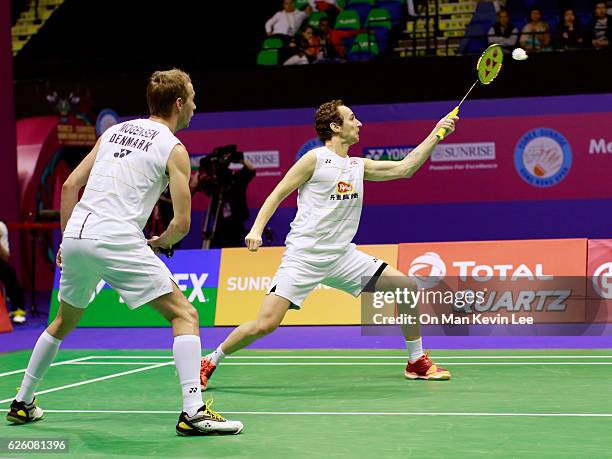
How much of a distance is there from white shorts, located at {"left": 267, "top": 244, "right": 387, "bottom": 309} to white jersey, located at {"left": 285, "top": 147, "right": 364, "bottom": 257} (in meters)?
0.07

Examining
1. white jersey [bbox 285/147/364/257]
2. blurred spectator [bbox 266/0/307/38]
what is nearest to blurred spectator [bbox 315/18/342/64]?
blurred spectator [bbox 266/0/307/38]

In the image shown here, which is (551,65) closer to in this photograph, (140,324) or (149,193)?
(140,324)

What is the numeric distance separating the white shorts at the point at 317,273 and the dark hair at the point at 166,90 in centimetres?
192

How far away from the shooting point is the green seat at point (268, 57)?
16.9 metres

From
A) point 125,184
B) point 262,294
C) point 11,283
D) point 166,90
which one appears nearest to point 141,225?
point 125,184

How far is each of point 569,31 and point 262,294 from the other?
6.67m

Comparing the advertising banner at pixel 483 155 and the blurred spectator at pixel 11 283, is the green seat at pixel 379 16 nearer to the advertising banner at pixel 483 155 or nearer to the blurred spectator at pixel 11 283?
the advertising banner at pixel 483 155

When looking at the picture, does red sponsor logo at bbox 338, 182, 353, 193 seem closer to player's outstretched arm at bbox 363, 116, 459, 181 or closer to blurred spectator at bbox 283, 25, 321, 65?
player's outstretched arm at bbox 363, 116, 459, 181

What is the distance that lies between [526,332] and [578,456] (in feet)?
18.4

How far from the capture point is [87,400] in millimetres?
6484

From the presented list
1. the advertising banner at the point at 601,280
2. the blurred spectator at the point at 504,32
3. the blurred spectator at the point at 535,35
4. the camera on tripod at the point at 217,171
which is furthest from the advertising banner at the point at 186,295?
the blurred spectator at the point at 535,35

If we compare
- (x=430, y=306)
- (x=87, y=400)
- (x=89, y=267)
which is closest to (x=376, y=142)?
(x=430, y=306)

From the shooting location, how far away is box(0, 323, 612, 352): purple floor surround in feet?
30.5

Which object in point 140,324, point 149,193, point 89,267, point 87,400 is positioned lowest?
point 140,324
